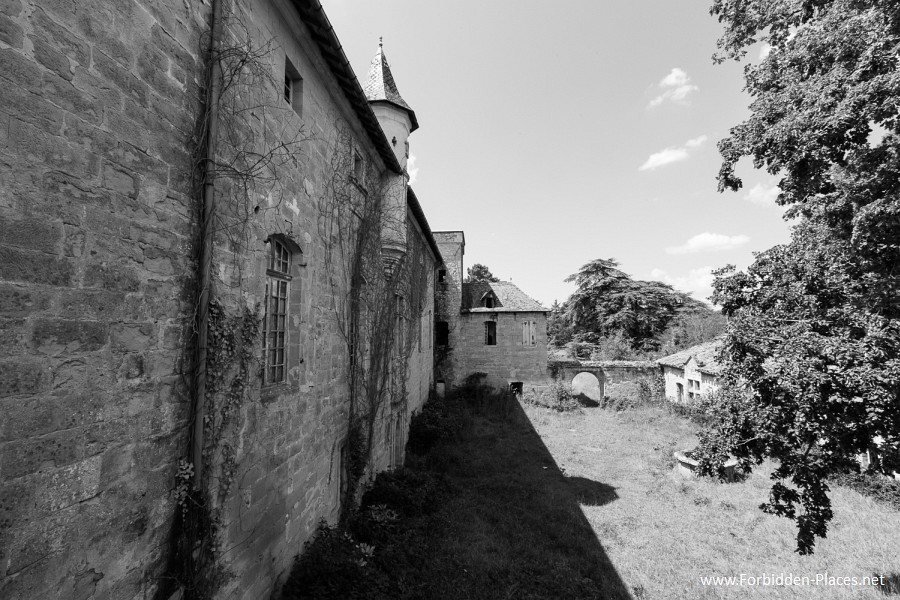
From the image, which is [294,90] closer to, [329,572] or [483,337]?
[329,572]

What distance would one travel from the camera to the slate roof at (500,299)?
24.0 metres

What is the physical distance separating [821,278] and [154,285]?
26.5ft

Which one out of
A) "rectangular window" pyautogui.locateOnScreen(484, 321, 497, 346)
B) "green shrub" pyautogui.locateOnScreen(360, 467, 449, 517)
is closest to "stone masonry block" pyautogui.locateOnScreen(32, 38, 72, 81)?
"green shrub" pyautogui.locateOnScreen(360, 467, 449, 517)

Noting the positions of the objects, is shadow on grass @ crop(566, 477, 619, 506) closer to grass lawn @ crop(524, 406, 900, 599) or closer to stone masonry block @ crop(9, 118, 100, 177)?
grass lawn @ crop(524, 406, 900, 599)

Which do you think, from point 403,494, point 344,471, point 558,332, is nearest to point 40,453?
point 344,471

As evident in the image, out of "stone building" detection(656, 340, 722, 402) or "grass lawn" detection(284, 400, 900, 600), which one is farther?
"stone building" detection(656, 340, 722, 402)

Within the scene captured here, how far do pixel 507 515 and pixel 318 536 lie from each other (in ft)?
16.3

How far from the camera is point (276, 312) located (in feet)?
16.0

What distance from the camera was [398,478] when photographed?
935cm

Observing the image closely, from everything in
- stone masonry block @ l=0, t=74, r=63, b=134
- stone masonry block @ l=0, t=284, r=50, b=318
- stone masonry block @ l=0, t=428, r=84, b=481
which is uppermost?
stone masonry block @ l=0, t=74, r=63, b=134

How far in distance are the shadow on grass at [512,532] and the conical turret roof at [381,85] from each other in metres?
10.2

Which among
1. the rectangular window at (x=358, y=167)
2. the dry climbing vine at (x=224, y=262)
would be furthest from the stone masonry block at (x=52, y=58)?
the rectangular window at (x=358, y=167)

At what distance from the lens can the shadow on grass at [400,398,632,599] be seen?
21.6 ft

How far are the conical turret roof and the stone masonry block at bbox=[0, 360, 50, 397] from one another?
9.75 meters
